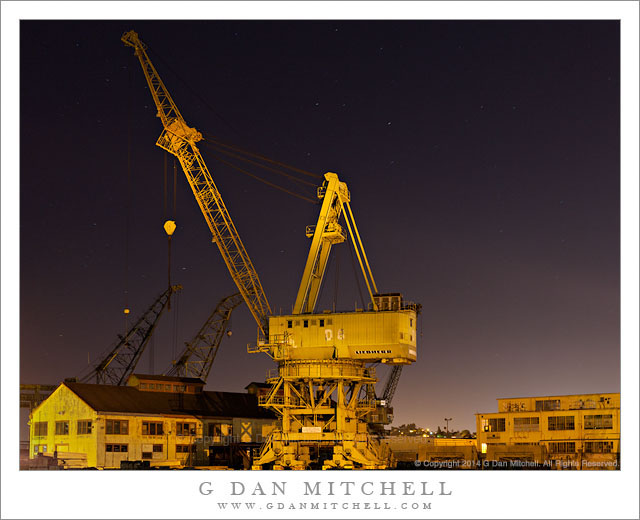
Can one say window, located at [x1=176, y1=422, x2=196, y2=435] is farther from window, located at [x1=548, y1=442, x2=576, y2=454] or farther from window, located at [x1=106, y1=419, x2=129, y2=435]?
window, located at [x1=548, y1=442, x2=576, y2=454]

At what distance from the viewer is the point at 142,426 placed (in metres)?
73.9

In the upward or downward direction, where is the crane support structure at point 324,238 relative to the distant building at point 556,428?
upward

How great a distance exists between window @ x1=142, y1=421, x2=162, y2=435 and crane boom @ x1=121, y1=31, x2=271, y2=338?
12207 mm

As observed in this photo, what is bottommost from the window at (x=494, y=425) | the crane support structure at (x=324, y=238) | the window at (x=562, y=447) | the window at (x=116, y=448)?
the window at (x=562, y=447)

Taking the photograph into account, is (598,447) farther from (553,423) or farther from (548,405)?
(548,405)

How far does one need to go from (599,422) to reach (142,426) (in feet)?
130

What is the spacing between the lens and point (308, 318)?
69.8m

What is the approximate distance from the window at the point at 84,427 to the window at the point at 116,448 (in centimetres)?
199

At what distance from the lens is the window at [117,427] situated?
71.4 meters

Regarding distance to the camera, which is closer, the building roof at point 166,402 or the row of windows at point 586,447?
the building roof at point 166,402

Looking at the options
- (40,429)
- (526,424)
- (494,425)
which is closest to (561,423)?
(526,424)

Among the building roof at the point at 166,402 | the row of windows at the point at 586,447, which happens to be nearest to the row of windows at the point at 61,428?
the building roof at the point at 166,402

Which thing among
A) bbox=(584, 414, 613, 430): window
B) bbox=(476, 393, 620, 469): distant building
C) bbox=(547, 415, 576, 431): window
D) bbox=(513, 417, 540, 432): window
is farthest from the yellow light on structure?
bbox=(584, 414, 613, 430): window

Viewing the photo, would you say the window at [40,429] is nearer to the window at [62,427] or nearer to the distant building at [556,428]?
the window at [62,427]
